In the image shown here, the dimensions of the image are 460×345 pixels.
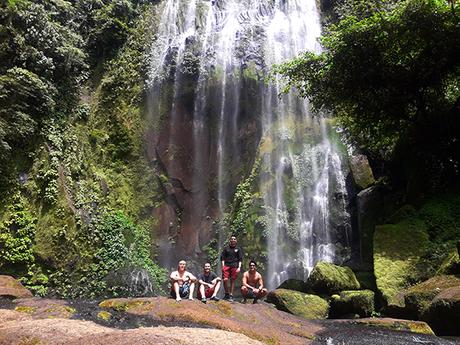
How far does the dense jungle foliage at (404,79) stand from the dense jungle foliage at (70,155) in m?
9.79

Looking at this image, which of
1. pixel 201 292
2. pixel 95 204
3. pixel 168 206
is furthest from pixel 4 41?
pixel 201 292

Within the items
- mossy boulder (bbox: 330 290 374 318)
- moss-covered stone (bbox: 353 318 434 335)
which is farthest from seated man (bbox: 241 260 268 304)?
moss-covered stone (bbox: 353 318 434 335)

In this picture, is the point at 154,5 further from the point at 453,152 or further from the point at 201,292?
the point at 201,292

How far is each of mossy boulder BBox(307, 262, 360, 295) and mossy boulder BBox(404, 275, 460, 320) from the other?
8.78 ft

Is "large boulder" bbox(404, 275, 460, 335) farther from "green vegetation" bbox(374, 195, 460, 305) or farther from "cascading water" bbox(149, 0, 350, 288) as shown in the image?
"cascading water" bbox(149, 0, 350, 288)

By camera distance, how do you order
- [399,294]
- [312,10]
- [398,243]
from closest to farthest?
[399,294], [398,243], [312,10]

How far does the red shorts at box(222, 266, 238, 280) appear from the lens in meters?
10.6

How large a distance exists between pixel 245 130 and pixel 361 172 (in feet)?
21.9

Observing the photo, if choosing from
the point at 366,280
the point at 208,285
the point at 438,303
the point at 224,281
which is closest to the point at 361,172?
the point at 366,280

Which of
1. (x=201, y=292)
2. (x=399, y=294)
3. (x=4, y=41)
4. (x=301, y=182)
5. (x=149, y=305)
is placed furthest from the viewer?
(x=301, y=182)

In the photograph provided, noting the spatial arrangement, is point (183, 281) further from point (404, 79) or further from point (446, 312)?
point (404, 79)

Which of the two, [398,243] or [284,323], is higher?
[398,243]

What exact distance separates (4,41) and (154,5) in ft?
38.0

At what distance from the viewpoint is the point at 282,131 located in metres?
21.5
